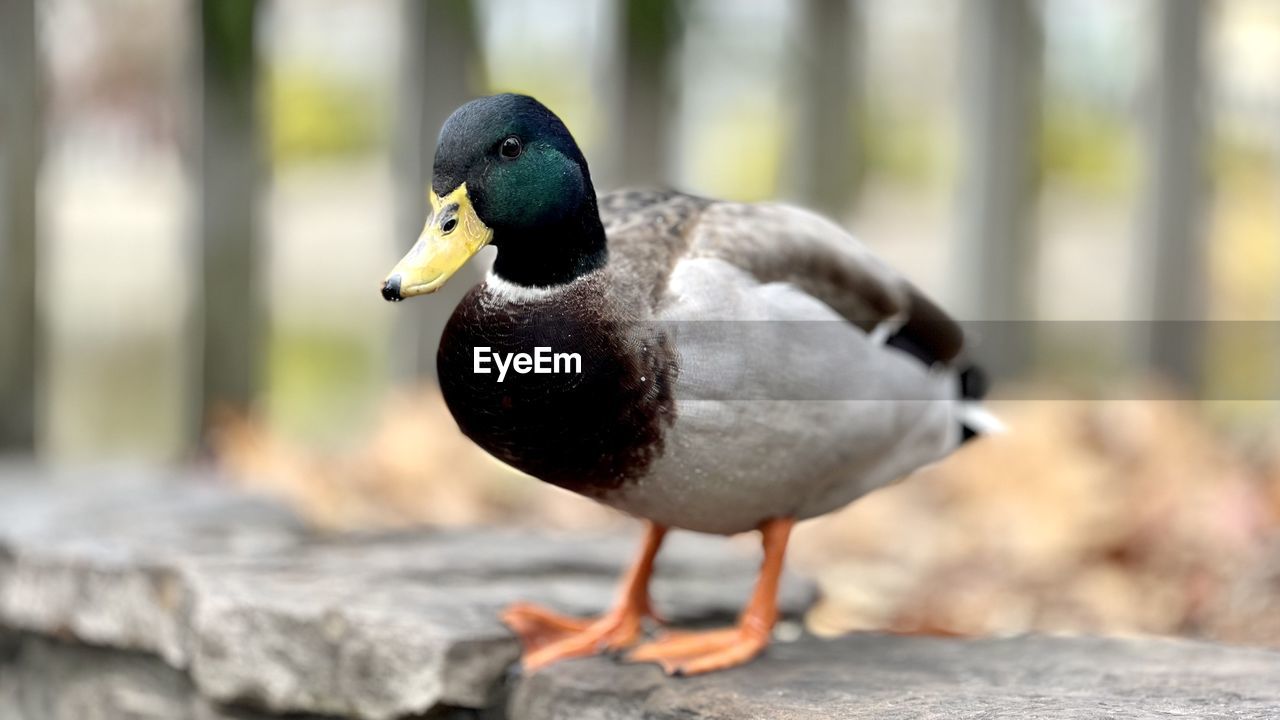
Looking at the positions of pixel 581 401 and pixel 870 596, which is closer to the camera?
pixel 581 401

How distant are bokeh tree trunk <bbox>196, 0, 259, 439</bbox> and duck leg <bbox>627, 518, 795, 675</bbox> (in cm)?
204

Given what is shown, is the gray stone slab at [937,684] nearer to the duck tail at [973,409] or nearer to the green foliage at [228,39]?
the duck tail at [973,409]

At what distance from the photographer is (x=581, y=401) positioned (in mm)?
1843

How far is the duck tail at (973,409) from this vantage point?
2.45 metres

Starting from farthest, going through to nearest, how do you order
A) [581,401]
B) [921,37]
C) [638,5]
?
[921,37]
[638,5]
[581,401]

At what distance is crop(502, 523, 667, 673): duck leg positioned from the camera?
7.47ft

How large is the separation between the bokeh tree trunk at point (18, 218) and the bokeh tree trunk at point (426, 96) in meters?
0.89

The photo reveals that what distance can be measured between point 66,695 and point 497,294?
137 cm

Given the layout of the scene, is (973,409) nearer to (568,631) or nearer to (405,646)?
(568,631)

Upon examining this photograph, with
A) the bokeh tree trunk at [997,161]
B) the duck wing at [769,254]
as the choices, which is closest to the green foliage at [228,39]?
the duck wing at [769,254]

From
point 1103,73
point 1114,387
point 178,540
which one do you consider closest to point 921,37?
point 1103,73

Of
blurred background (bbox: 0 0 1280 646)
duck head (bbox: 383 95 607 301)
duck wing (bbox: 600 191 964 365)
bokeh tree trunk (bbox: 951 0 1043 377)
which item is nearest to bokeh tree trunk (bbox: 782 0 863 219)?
blurred background (bbox: 0 0 1280 646)

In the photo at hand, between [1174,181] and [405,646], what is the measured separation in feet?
11.1

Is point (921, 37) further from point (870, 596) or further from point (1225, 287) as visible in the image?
point (870, 596)
